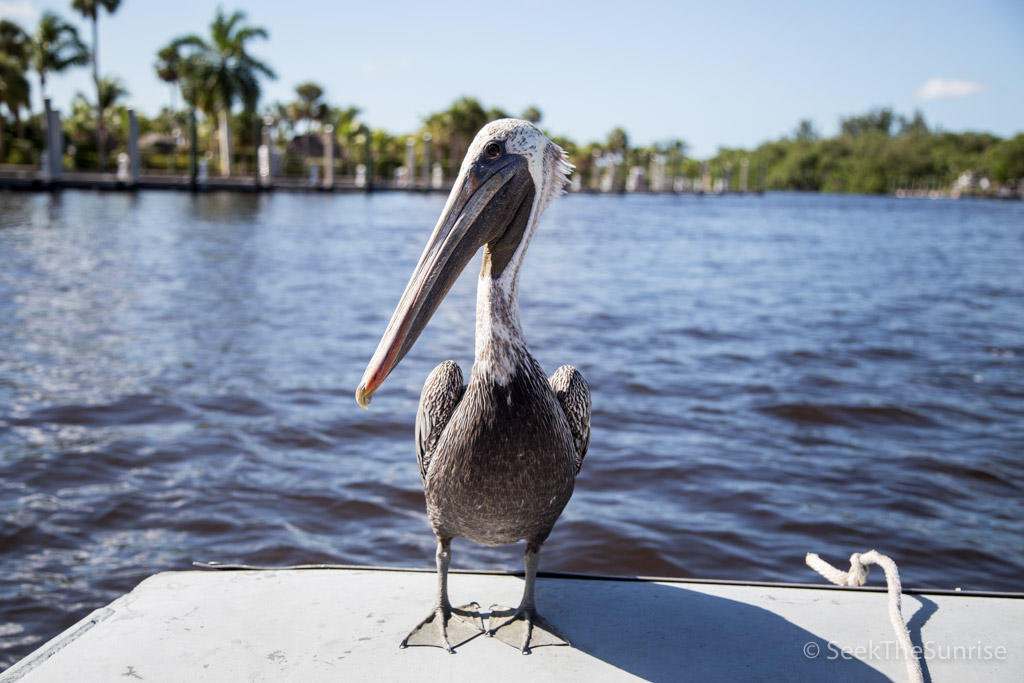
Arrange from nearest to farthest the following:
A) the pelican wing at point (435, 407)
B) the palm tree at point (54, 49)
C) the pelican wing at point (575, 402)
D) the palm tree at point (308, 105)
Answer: the pelican wing at point (435, 407) → the pelican wing at point (575, 402) → the palm tree at point (54, 49) → the palm tree at point (308, 105)

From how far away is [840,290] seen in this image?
574 inches

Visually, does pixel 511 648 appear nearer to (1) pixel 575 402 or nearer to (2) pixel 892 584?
(1) pixel 575 402

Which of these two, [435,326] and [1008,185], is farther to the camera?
[1008,185]

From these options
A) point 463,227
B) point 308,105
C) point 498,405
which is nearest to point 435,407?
A: point 498,405

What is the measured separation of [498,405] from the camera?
82.3 inches

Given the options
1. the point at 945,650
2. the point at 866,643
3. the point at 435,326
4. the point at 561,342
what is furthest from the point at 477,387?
the point at 435,326

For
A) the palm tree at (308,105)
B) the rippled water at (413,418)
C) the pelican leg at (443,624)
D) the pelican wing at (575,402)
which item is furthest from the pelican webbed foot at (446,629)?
the palm tree at (308,105)

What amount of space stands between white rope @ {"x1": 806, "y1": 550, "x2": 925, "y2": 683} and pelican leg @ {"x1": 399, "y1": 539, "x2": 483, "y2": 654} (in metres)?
1.16

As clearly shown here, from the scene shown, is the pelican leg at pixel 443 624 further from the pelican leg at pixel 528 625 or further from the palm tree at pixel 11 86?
the palm tree at pixel 11 86

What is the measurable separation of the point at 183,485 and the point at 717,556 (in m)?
3.24

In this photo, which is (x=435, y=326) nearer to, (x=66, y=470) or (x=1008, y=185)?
(x=66, y=470)

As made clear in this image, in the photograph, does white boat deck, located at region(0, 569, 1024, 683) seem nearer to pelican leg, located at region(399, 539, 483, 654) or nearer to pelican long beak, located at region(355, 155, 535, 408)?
pelican leg, located at region(399, 539, 483, 654)

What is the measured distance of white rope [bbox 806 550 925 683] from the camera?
2021 mm

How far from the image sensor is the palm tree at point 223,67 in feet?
131
